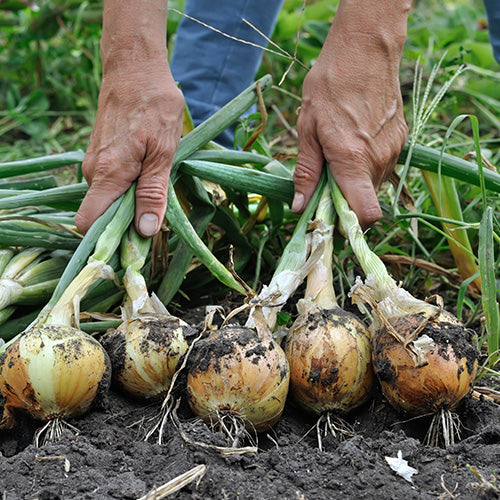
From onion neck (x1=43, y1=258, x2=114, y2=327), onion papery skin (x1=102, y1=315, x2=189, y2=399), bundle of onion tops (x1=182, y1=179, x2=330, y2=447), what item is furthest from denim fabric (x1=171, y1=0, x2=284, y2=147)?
bundle of onion tops (x1=182, y1=179, x2=330, y2=447)

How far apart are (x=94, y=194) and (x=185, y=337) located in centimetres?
46

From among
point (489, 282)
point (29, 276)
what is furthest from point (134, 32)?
point (489, 282)

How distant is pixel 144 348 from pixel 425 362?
0.56m

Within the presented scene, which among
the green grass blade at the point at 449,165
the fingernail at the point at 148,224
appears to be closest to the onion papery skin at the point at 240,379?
the fingernail at the point at 148,224

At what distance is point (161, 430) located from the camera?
1.14 metres

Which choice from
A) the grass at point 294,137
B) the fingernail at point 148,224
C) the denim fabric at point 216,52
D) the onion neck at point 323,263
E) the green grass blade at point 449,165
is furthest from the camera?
the denim fabric at point 216,52

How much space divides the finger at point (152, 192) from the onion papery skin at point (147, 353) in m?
0.28

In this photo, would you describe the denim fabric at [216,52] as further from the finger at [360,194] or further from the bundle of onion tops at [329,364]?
the bundle of onion tops at [329,364]

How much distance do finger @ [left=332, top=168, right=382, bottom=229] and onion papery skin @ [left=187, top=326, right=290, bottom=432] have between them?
499 millimetres

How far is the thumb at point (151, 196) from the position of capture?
1452 millimetres

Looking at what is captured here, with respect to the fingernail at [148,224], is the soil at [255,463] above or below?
below

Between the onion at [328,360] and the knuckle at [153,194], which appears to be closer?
the onion at [328,360]

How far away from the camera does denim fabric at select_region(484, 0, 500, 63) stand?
2076 millimetres

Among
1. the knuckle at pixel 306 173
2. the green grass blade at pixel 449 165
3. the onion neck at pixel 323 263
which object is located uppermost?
the green grass blade at pixel 449 165
